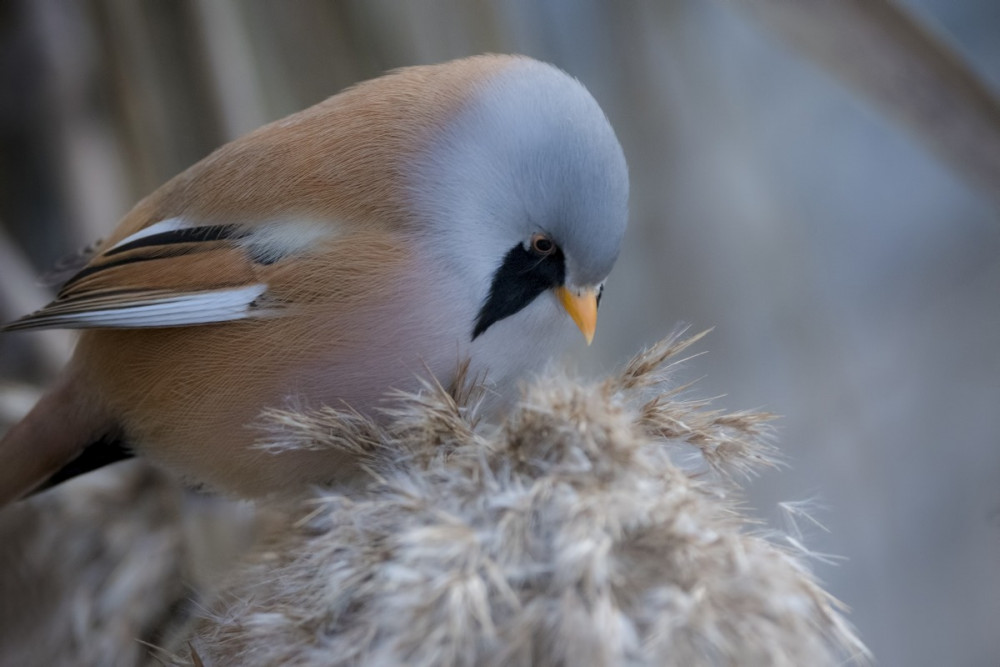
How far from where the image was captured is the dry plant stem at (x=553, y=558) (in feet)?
1.61

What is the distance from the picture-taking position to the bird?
81cm

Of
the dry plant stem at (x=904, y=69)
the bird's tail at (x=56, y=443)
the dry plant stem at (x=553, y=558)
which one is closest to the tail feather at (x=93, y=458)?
the bird's tail at (x=56, y=443)

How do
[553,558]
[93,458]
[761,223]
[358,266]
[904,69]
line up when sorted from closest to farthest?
[553,558] → [358,266] → [904,69] → [93,458] → [761,223]

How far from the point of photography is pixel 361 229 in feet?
2.75

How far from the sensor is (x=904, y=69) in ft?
3.01

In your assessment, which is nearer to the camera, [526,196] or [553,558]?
[553,558]

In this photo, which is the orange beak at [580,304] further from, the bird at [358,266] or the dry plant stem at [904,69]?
the dry plant stem at [904,69]

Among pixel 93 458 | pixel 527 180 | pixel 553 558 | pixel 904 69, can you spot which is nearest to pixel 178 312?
pixel 93 458

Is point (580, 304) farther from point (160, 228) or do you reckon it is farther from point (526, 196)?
point (160, 228)

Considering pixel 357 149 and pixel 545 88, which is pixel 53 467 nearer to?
pixel 357 149

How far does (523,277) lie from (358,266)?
174 millimetres

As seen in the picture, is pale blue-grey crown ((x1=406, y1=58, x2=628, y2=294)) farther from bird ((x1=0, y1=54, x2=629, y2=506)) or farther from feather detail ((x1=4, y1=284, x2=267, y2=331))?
feather detail ((x1=4, y1=284, x2=267, y2=331))

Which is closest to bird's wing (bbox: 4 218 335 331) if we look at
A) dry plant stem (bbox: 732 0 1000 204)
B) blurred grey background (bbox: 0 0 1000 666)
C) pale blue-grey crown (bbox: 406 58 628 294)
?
pale blue-grey crown (bbox: 406 58 628 294)

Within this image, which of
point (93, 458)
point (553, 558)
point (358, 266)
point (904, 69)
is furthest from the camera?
point (93, 458)
